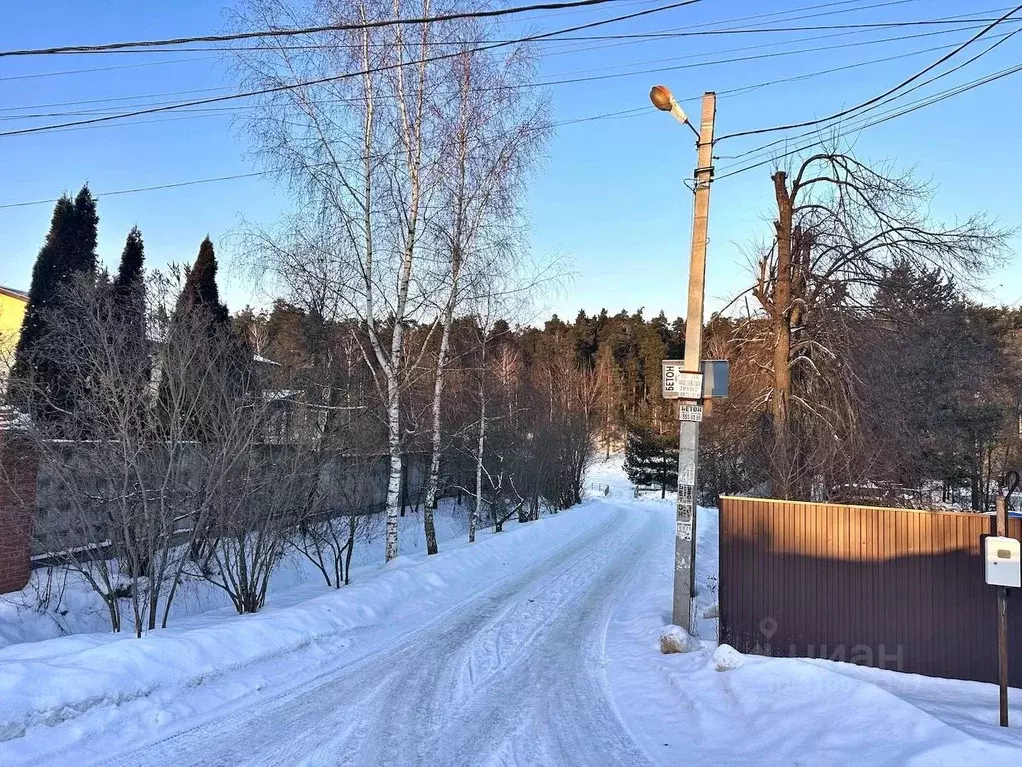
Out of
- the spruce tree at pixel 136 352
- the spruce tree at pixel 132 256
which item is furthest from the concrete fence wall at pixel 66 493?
the spruce tree at pixel 132 256

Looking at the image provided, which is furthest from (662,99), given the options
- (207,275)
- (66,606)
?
(207,275)

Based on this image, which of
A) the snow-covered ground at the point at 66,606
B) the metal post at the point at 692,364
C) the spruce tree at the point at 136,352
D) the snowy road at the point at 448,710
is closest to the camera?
the snowy road at the point at 448,710

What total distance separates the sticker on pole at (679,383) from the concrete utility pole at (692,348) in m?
0.08

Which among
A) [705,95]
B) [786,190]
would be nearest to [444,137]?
[705,95]

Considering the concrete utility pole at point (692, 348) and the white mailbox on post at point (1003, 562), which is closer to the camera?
the white mailbox on post at point (1003, 562)

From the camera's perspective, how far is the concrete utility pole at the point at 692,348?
7699 mm

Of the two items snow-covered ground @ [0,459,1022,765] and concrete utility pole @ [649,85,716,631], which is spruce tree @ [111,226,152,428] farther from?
concrete utility pole @ [649,85,716,631]

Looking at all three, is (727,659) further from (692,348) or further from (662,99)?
(662,99)

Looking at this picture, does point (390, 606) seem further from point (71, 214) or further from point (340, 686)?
point (71, 214)

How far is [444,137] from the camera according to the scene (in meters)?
12.7

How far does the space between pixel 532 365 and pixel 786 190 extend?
2258 cm

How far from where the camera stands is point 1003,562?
15.0 ft

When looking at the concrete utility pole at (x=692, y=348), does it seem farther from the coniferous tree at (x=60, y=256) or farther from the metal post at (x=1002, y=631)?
the coniferous tree at (x=60, y=256)

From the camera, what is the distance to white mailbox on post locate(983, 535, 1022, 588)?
178 inches
